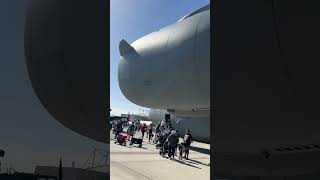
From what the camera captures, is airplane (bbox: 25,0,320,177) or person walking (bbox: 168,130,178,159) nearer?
airplane (bbox: 25,0,320,177)

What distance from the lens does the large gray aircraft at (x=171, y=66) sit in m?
8.46

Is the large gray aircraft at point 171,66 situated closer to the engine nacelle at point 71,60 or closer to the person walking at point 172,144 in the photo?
the person walking at point 172,144

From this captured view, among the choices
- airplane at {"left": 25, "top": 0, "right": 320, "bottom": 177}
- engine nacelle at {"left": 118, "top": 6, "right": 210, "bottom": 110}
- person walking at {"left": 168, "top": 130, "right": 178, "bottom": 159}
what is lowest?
person walking at {"left": 168, "top": 130, "right": 178, "bottom": 159}

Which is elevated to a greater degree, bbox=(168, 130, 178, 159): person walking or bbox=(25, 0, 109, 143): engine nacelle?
bbox=(25, 0, 109, 143): engine nacelle

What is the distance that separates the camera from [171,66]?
28.8ft

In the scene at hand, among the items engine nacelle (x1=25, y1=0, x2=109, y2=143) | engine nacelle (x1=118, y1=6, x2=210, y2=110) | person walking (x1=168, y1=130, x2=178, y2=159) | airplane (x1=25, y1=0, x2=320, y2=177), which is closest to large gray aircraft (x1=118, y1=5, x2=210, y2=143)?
engine nacelle (x1=118, y1=6, x2=210, y2=110)

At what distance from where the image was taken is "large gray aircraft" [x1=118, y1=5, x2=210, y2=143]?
8.46 meters

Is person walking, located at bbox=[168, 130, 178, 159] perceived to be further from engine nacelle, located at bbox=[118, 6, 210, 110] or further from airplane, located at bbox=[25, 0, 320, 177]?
airplane, located at bbox=[25, 0, 320, 177]
